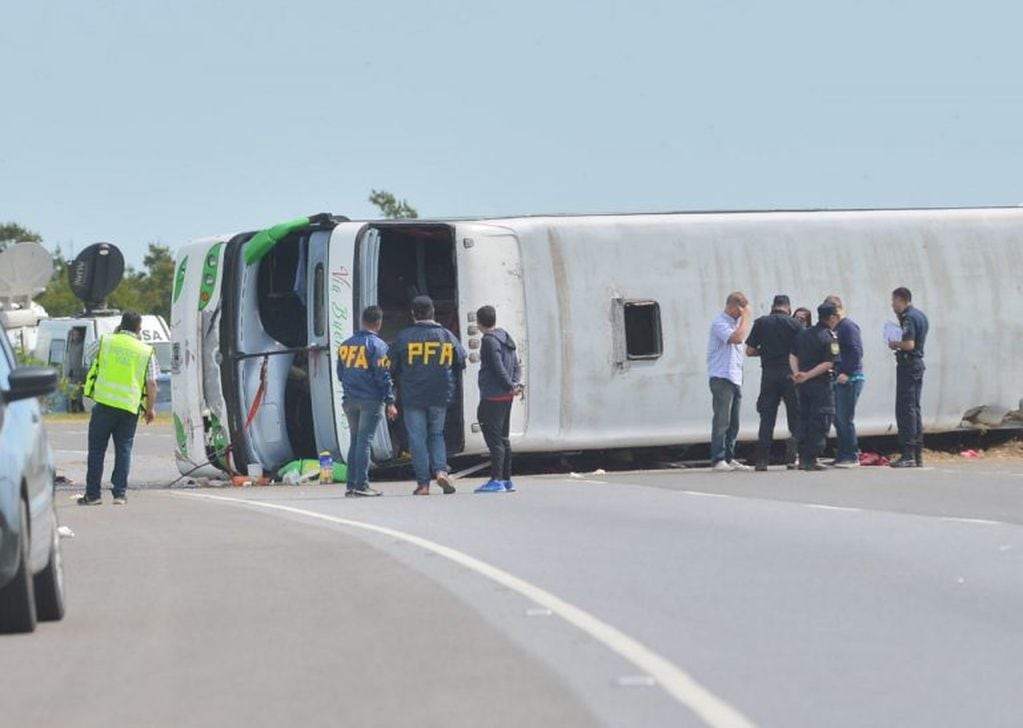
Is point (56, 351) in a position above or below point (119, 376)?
above

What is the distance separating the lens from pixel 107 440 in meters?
20.3

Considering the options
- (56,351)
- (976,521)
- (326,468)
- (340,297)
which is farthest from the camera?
(56,351)

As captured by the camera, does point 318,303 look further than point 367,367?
Yes

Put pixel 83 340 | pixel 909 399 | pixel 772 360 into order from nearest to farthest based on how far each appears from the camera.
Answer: pixel 772 360 < pixel 909 399 < pixel 83 340

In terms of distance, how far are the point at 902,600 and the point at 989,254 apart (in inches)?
614

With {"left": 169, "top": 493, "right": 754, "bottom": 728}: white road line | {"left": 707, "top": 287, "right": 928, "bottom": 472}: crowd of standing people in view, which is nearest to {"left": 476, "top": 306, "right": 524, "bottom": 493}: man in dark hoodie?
{"left": 707, "top": 287, "right": 928, "bottom": 472}: crowd of standing people

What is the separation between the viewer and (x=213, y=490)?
922 inches

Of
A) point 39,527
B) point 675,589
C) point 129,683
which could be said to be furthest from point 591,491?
point 129,683

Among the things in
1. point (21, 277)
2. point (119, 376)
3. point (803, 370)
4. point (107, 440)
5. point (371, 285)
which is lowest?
point (107, 440)

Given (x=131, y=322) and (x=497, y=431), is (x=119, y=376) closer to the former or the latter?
(x=131, y=322)

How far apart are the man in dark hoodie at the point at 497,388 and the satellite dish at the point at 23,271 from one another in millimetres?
8845

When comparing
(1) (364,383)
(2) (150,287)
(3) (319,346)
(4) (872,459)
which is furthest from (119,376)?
(2) (150,287)

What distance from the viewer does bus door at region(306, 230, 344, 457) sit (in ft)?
77.6

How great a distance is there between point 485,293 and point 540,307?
2.38 ft
